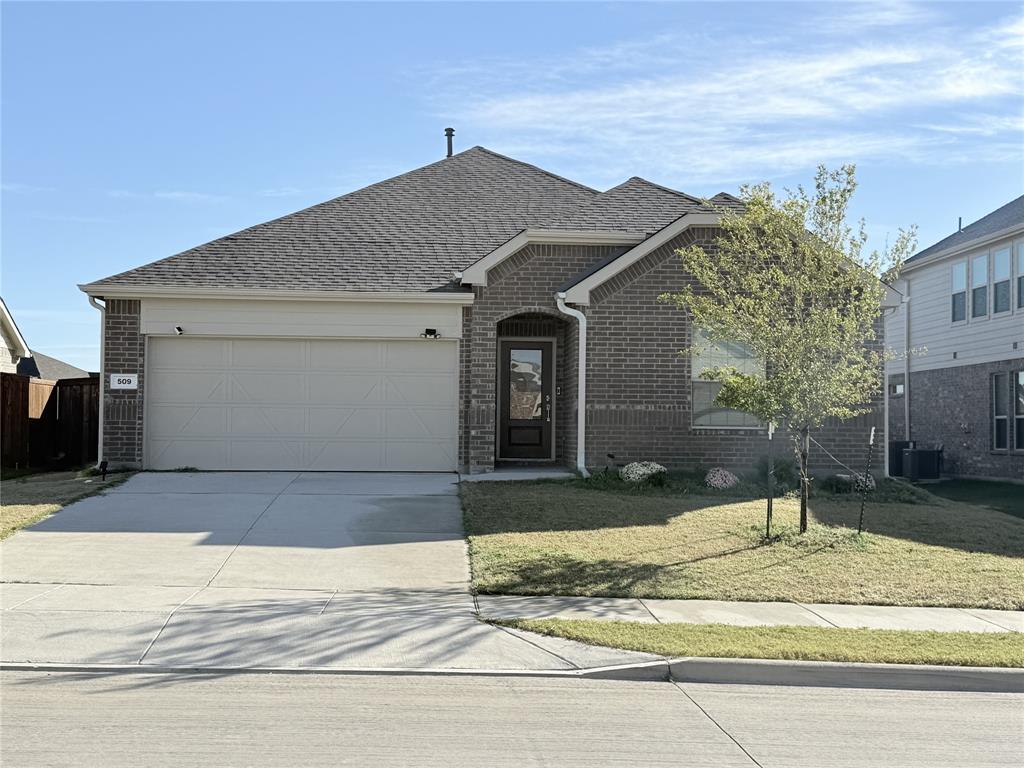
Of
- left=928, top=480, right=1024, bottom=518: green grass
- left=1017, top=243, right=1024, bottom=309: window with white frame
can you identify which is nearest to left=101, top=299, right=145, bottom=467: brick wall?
left=928, top=480, right=1024, bottom=518: green grass

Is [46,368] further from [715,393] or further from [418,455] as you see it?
[715,393]

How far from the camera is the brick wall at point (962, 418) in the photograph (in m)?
20.7

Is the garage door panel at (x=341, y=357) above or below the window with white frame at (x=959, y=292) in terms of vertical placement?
below

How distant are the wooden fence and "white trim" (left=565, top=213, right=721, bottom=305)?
9842mm

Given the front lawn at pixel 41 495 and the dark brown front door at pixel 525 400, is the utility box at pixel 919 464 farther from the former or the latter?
the front lawn at pixel 41 495

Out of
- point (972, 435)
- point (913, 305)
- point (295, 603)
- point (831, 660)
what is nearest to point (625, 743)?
point (831, 660)

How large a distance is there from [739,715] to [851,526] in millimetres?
7021

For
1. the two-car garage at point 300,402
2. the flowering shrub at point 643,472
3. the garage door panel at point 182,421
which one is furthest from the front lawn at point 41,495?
the flowering shrub at point 643,472

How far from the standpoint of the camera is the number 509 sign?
1645cm

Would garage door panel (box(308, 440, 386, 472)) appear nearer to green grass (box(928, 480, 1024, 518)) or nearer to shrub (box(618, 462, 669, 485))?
shrub (box(618, 462, 669, 485))

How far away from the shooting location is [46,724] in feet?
18.2

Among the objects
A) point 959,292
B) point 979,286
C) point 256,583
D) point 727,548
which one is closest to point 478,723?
point 256,583

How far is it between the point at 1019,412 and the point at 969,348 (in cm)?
215

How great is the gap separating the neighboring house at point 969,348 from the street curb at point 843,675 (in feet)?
44.8
